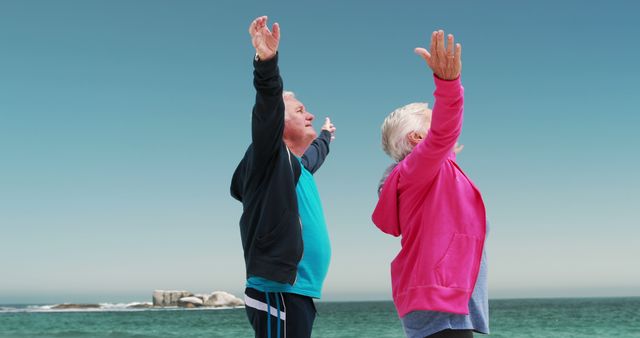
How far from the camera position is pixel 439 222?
2350 mm

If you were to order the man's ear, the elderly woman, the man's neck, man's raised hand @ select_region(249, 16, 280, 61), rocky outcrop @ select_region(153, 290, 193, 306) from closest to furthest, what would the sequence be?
the elderly woman < the man's ear < man's raised hand @ select_region(249, 16, 280, 61) < the man's neck < rocky outcrop @ select_region(153, 290, 193, 306)

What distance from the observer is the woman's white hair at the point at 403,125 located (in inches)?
99.4

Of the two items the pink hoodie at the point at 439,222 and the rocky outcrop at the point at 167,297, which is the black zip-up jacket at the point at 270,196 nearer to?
the pink hoodie at the point at 439,222

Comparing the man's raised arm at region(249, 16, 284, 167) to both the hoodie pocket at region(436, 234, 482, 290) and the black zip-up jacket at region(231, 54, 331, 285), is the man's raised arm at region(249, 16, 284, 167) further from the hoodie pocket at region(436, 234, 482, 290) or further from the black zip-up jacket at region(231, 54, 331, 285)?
the hoodie pocket at region(436, 234, 482, 290)

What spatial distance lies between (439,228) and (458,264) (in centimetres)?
14

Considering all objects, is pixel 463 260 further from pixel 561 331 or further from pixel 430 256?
pixel 561 331

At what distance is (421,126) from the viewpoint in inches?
99.2

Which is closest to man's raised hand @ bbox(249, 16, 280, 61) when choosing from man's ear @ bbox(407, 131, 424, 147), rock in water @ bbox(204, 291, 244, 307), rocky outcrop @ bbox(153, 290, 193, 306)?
man's ear @ bbox(407, 131, 424, 147)

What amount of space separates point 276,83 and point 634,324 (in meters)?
32.2

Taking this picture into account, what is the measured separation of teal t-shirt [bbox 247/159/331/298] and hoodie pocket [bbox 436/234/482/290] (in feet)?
2.62

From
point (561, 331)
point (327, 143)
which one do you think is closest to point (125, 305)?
point (561, 331)

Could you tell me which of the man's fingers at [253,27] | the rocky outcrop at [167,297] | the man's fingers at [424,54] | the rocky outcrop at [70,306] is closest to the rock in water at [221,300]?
the rocky outcrop at [167,297]

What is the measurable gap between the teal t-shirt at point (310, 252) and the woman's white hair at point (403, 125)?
62cm

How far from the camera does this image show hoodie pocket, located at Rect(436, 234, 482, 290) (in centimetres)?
230
